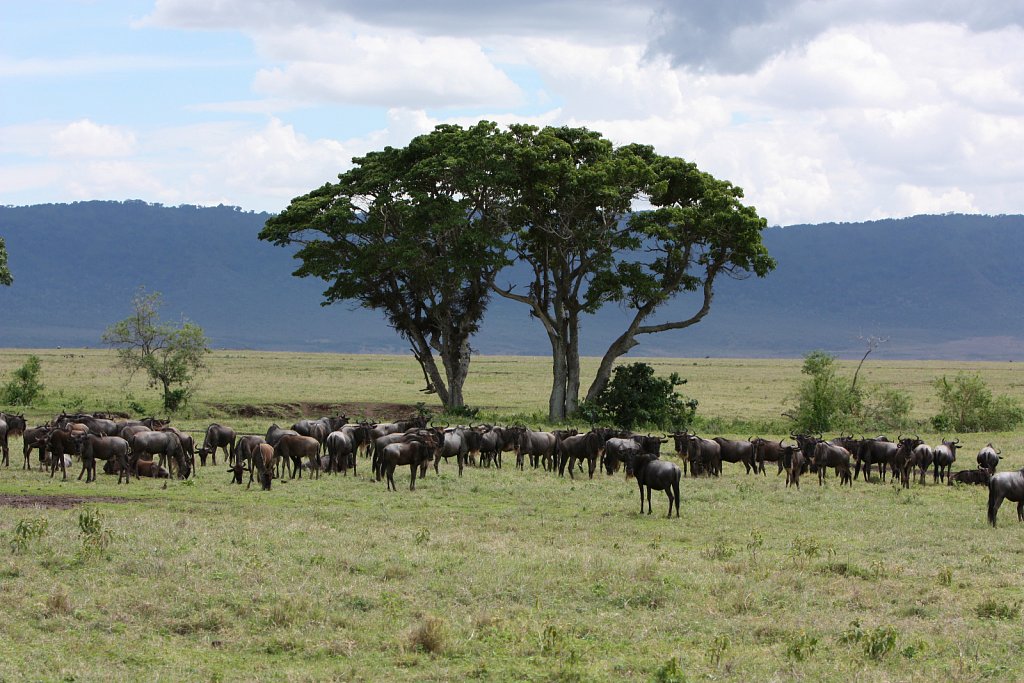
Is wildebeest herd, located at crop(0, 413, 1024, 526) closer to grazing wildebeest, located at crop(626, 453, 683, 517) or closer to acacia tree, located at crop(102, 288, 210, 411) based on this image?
grazing wildebeest, located at crop(626, 453, 683, 517)

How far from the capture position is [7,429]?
30.8m

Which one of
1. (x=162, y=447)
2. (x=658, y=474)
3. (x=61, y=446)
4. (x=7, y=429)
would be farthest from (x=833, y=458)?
(x=7, y=429)

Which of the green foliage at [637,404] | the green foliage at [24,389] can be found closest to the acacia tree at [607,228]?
the green foliage at [637,404]

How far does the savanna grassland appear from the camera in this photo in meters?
13.1

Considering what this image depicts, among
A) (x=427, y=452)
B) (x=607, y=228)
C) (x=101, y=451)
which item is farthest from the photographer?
(x=607, y=228)

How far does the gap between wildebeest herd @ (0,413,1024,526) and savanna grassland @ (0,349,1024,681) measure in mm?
996

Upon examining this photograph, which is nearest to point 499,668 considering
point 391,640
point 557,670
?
point 557,670

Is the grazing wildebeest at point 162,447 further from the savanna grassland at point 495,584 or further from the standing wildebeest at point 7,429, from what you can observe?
the standing wildebeest at point 7,429

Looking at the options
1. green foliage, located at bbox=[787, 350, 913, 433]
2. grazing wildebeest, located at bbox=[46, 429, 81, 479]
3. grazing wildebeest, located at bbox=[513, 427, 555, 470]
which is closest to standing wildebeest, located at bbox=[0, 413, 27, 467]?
grazing wildebeest, located at bbox=[46, 429, 81, 479]

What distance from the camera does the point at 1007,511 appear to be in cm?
2506

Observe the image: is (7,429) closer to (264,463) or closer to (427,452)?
(264,463)

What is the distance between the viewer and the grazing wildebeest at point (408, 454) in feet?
86.8

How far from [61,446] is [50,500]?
14.2 feet

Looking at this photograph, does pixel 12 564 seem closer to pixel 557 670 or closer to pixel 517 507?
pixel 557 670
